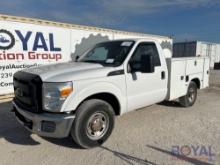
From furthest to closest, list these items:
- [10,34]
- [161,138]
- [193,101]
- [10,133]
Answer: [10,34]
[193,101]
[10,133]
[161,138]

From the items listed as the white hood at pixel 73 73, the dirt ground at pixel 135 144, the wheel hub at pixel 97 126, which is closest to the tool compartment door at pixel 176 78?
the dirt ground at pixel 135 144

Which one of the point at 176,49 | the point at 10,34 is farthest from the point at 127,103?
the point at 176,49

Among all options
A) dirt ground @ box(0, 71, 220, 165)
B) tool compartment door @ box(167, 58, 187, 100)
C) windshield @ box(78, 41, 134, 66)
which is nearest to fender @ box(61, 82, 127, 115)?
windshield @ box(78, 41, 134, 66)

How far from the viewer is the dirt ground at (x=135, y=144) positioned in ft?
11.7

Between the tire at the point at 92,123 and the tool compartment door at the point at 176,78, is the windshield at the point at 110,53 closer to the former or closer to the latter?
the tire at the point at 92,123

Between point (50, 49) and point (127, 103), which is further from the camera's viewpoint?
point (50, 49)

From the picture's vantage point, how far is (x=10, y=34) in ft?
26.2

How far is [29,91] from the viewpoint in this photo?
12.0 ft

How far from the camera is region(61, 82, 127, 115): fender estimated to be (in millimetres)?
3523

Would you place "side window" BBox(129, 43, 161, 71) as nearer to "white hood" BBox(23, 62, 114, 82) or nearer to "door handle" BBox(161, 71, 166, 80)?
"door handle" BBox(161, 71, 166, 80)

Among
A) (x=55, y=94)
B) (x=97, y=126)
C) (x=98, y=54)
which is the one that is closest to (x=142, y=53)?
(x=98, y=54)

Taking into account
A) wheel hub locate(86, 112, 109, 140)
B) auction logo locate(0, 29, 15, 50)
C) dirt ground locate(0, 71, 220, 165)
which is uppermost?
auction logo locate(0, 29, 15, 50)

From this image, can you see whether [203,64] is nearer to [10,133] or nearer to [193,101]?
[193,101]

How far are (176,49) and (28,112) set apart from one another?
27.9m
